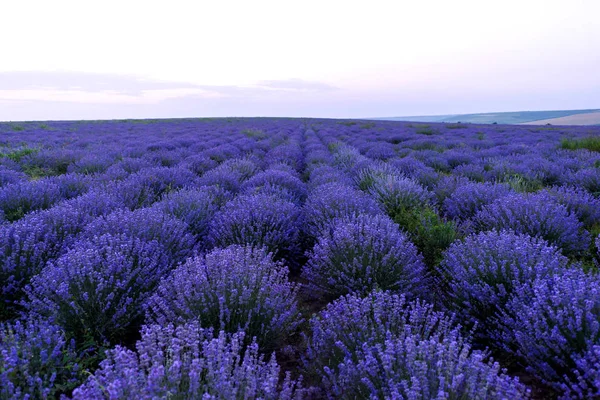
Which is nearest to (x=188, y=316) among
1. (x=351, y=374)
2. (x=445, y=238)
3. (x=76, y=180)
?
(x=351, y=374)

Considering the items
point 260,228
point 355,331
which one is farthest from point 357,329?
point 260,228

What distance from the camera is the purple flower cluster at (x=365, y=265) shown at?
Result: 2.63 meters

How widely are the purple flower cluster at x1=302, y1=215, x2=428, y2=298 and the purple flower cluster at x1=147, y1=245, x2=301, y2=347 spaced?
0.52 metres

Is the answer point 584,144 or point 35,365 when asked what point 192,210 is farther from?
point 584,144

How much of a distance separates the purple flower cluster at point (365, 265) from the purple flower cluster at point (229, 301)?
516mm

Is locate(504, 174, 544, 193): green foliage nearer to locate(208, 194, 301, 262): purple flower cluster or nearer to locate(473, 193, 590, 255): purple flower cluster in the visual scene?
locate(473, 193, 590, 255): purple flower cluster

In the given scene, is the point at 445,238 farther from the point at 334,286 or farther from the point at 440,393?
the point at 440,393

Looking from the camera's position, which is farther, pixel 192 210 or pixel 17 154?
pixel 17 154

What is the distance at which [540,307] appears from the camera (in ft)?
6.10

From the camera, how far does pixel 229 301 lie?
2141mm

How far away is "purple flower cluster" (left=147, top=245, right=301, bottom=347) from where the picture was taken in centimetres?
206

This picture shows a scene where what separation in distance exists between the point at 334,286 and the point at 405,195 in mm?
2381

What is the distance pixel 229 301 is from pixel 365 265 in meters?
1.05

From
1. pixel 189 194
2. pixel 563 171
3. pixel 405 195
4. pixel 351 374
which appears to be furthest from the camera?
pixel 563 171
